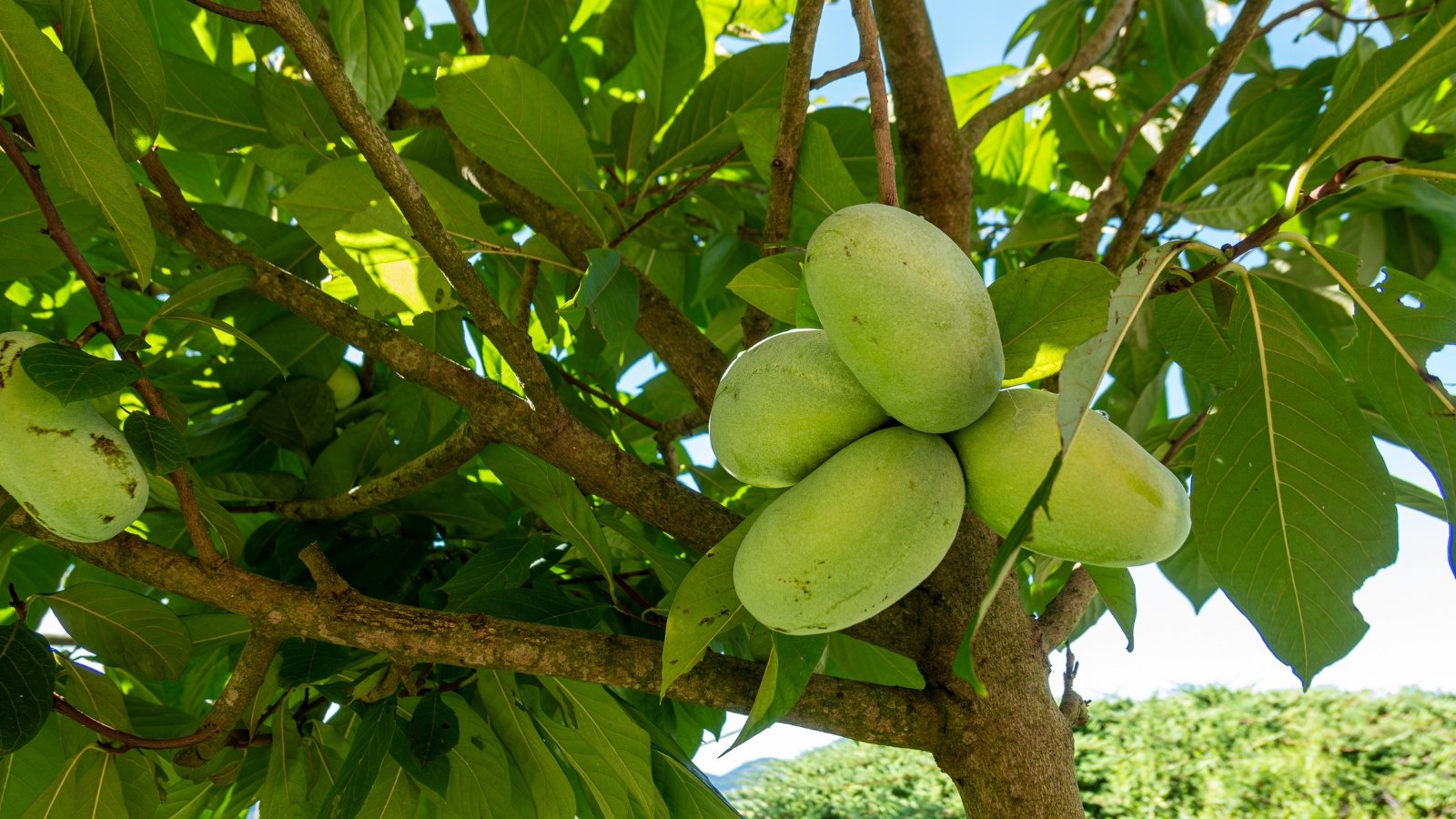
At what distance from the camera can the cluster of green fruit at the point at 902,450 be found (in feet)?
2.38

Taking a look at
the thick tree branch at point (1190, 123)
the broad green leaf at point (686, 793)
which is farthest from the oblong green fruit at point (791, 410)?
the thick tree branch at point (1190, 123)

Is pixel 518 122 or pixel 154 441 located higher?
pixel 518 122

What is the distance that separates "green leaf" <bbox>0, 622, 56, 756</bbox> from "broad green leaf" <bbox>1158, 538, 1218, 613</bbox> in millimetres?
1605

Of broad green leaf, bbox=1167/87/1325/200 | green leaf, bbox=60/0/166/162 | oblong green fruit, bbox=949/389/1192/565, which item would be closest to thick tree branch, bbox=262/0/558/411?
green leaf, bbox=60/0/166/162

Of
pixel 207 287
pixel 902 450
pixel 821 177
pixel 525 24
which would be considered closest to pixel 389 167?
pixel 207 287

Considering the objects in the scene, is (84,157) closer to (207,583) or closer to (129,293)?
(207,583)

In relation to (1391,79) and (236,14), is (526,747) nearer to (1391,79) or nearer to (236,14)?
(236,14)

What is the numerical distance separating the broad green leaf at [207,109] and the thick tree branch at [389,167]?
28.1 inches

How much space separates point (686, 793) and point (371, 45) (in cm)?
101

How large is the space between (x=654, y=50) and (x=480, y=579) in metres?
0.98

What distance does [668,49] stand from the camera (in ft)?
5.68

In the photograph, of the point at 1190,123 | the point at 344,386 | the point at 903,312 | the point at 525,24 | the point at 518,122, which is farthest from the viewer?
the point at 344,386

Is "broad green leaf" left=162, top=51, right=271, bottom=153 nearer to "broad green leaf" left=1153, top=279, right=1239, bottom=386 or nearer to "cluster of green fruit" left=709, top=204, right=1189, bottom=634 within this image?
"cluster of green fruit" left=709, top=204, right=1189, bottom=634

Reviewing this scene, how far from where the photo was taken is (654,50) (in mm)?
1741
